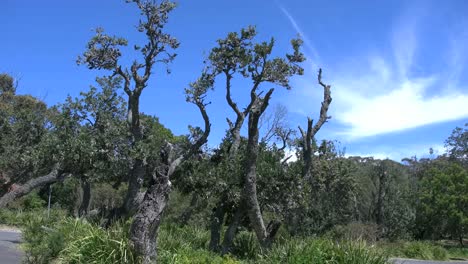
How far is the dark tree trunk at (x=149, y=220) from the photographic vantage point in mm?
10570

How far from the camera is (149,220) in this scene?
10.6 m

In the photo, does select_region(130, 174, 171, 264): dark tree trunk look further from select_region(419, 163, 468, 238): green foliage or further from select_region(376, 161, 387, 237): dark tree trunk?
select_region(419, 163, 468, 238): green foliage

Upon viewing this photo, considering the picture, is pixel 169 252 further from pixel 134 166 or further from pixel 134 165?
pixel 134 165

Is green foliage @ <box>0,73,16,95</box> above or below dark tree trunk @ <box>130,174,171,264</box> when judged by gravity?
above

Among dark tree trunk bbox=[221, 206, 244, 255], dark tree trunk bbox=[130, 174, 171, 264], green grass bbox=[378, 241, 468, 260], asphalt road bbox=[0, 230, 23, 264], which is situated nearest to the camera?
dark tree trunk bbox=[130, 174, 171, 264]

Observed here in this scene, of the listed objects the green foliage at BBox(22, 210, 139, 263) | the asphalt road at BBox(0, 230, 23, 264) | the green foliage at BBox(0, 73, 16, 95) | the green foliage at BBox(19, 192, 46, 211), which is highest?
the green foliage at BBox(0, 73, 16, 95)

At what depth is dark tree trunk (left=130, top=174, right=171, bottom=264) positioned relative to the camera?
10570 mm

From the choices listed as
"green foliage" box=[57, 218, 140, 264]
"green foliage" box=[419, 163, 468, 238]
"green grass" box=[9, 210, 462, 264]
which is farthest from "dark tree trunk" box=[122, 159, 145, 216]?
"green foliage" box=[419, 163, 468, 238]

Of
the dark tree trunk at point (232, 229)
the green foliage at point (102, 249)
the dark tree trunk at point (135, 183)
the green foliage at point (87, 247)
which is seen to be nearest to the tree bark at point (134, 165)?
the dark tree trunk at point (135, 183)

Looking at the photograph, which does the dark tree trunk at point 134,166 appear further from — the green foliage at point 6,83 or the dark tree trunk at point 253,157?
the green foliage at point 6,83

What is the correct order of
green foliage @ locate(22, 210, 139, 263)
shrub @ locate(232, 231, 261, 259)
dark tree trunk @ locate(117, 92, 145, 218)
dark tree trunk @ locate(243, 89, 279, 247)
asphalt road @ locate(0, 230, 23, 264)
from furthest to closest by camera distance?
1. dark tree trunk @ locate(117, 92, 145, 218)
2. shrub @ locate(232, 231, 261, 259)
3. asphalt road @ locate(0, 230, 23, 264)
4. dark tree trunk @ locate(243, 89, 279, 247)
5. green foliage @ locate(22, 210, 139, 263)

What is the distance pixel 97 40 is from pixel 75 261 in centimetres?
1120

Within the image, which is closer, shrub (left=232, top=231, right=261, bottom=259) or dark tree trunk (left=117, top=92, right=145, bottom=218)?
shrub (left=232, top=231, right=261, bottom=259)

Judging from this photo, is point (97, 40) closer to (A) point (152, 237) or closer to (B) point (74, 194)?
(A) point (152, 237)
